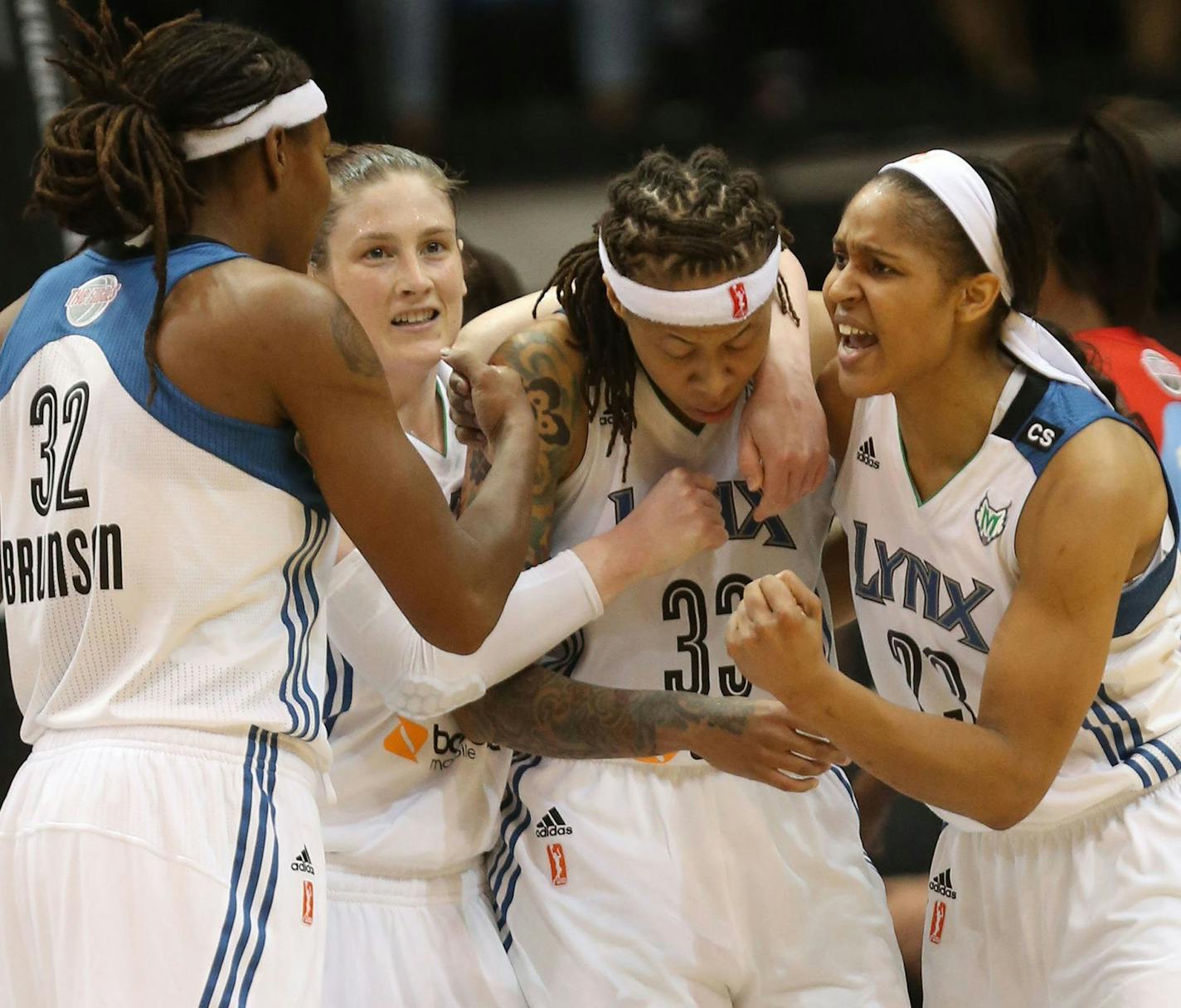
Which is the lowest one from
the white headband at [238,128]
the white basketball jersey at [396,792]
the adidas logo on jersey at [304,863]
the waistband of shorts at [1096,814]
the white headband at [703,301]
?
the white basketball jersey at [396,792]

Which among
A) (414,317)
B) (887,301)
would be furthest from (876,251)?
(414,317)

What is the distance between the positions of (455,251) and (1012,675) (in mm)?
1599

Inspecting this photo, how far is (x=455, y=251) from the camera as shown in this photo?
3.71 m

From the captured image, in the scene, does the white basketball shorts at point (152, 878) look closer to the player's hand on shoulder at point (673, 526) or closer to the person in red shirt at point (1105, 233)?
the player's hand on shoulder at point (673, 526)

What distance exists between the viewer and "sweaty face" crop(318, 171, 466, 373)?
3.54 metres

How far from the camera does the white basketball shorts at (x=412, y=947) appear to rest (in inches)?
131

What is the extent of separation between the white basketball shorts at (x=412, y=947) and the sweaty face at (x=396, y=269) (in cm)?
111

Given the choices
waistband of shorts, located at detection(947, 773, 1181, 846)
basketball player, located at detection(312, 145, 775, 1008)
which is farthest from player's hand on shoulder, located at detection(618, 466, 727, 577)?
waistband of shorts, located at detection(947, 773, 1181, 846)

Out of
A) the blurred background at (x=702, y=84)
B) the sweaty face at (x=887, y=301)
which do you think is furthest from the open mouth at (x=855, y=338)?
the blurred background at (x=702, y=84)

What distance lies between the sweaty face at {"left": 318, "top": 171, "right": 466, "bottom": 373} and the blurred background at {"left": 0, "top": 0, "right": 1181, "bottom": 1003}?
3.21 meters

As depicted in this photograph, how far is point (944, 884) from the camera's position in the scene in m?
3.34

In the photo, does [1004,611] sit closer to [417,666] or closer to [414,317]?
[417,666]

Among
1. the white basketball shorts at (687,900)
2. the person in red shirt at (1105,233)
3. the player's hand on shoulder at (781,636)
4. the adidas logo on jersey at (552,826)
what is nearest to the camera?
the player's hand on shoulder at (781,636)

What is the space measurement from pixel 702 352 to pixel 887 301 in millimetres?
373
